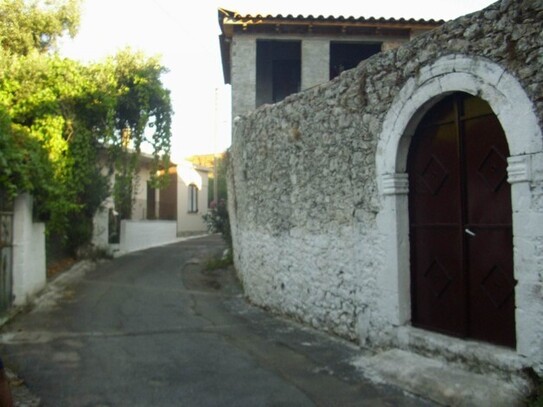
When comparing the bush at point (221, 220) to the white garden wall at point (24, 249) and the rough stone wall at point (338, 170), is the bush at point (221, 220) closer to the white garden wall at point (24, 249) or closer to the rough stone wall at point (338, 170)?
the rough stone wall at point (338, 170)

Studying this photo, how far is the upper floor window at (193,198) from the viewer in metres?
25.0

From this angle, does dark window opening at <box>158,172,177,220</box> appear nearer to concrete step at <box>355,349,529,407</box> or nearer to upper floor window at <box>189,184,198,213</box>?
upper floor window at <box>189,184,198,213</box>

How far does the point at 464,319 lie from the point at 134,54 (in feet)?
36.7

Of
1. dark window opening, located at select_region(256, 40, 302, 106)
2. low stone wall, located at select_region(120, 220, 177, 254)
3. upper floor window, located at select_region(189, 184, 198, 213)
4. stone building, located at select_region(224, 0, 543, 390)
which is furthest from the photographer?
upper floor window, located at select_region(189, 184, 198, 213)

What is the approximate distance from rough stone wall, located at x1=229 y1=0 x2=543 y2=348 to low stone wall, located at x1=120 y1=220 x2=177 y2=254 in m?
8.90

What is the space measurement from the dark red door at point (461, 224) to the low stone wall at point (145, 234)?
12856 millimetres

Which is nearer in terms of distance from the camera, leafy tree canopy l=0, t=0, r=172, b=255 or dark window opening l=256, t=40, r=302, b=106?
leafy tree canopy l=0, t=0, r=172, b=255

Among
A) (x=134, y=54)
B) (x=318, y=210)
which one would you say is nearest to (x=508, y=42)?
(x=318, y=210)

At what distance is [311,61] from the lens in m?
12.4

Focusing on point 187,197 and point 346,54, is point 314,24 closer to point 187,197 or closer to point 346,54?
point 346,54

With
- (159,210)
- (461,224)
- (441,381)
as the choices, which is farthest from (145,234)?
(441,381)

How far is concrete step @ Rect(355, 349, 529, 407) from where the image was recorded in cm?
402

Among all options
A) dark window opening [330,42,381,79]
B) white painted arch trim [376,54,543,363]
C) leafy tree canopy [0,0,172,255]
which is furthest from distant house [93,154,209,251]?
white painted arch trim [376,54,543,363]

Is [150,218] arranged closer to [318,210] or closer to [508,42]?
[318,210]
